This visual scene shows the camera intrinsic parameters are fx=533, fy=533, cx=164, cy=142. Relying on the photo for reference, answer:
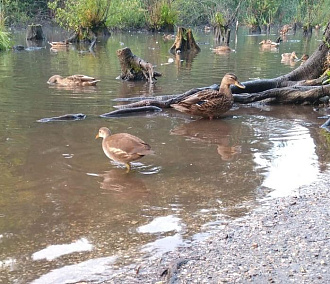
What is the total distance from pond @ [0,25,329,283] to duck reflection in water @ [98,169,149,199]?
12 mm

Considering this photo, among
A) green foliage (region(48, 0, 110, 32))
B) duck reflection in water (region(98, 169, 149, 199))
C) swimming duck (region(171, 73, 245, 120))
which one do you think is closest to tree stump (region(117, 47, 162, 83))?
swimming duck (region(171, 73, 245, 120))

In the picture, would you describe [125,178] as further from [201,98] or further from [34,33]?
[34,33]

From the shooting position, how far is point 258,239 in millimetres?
4625

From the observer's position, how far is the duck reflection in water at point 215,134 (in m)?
7.98

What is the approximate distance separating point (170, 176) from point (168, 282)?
9.55 feet

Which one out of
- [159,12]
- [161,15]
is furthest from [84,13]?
[161,15]

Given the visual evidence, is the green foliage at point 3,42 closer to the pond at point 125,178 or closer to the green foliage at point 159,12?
the green foliage at point 159,12

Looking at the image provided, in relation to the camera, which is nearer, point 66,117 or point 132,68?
point 66,117

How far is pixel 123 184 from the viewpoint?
21.3 feet

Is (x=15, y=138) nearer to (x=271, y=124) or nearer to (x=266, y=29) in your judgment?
(x=271, y=124)

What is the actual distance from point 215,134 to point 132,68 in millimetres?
7306

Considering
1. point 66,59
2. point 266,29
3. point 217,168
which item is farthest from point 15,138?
point 266,29

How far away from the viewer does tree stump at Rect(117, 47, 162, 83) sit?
1570 centimetres

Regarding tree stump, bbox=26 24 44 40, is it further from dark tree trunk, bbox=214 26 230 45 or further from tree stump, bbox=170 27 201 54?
dark tree trunk, bbox=214 26 230 45
